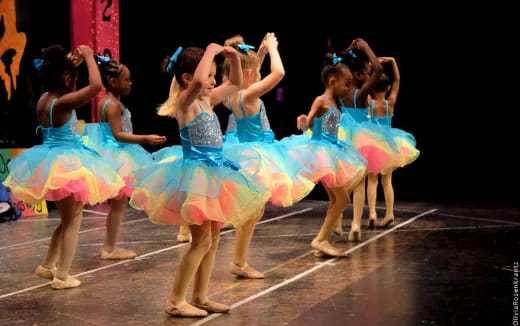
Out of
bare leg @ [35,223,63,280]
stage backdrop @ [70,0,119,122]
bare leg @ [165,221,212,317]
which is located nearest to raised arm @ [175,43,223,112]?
bare leg @ [165,221,212,317]

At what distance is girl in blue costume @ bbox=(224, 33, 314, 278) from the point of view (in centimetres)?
471

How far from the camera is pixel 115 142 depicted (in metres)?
5.66

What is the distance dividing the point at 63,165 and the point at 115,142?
109 cm

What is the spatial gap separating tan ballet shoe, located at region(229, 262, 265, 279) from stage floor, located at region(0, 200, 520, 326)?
0.05 meters

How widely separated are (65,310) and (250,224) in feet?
4.17

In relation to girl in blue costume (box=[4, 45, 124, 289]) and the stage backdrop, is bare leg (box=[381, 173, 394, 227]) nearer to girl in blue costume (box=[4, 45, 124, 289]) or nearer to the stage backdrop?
girl in blue costume (box=[4, 45, 124, 289])

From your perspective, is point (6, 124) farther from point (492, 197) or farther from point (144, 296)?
point (492, 197)

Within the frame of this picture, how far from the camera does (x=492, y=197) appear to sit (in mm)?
9102

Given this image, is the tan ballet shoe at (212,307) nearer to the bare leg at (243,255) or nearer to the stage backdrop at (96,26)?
the bare leg at (243,255)

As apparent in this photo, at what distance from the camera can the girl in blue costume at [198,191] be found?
3.70 metres

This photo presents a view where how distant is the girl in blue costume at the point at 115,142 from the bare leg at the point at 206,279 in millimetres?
1668

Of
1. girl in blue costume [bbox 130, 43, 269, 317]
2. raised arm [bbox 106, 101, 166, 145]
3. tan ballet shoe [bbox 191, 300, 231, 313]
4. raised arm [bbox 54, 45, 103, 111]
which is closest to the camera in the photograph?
girl in blue costume [bbox 130, 43, 269, 317]

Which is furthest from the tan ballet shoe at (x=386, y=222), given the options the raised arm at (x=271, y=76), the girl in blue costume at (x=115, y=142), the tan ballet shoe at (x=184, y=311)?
the tan ballet shoe at (x=184, y=311)

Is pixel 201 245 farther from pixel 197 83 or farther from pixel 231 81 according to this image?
pixel 231 81
